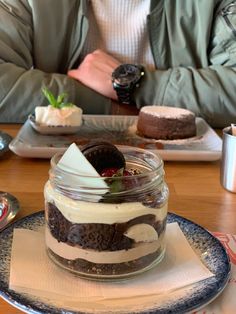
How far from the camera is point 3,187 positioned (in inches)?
30.4

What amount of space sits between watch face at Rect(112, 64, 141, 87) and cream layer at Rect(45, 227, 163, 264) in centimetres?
77

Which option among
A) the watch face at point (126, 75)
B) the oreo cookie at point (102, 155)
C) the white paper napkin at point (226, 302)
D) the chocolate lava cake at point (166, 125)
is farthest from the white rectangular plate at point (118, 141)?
the white paper napkin at point (226, 302)

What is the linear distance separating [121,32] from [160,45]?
0.13 meters

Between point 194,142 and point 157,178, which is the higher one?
point 157,178

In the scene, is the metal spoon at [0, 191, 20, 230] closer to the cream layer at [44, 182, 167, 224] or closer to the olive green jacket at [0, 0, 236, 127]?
the cream layer at [44, 182, 167, 224]

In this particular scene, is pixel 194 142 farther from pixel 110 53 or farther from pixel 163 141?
pixel 110 53

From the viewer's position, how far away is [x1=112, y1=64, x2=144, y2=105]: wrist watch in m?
1.24

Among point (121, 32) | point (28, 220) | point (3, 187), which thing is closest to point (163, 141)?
point (3, 187)

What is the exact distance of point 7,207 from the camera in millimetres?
663

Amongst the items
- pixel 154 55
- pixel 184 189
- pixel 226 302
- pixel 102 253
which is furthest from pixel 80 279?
pixel 154 55

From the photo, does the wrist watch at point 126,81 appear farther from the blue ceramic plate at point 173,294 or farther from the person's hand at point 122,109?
the blue ceramic plate at point 173,294

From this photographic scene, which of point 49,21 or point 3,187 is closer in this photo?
point 3,187

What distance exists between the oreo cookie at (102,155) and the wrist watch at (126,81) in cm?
71

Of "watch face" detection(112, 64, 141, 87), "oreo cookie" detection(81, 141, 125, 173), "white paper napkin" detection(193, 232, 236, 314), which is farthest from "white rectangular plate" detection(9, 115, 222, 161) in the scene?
"white paper napkin" detection(193, 232, 236, 314)
